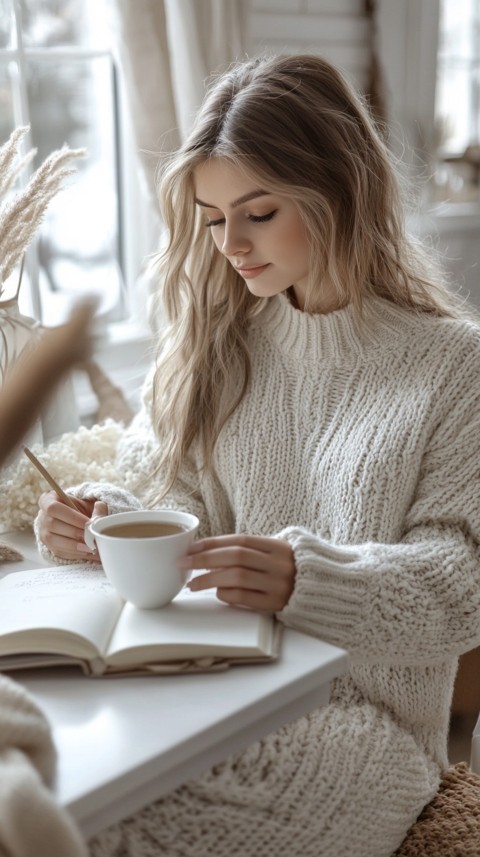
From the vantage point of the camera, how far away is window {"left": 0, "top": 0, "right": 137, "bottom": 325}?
2047 millimetres

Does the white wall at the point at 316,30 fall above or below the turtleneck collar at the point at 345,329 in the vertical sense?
above

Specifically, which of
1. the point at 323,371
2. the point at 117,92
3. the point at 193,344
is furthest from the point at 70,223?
the point at 323,371

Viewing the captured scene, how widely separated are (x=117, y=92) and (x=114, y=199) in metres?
0.24

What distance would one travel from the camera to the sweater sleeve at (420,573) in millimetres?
1024

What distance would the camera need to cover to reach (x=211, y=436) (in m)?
1.46

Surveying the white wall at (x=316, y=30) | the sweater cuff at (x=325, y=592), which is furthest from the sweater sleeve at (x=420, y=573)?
the white wall at (x=316, y=30)

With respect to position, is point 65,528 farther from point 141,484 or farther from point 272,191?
point 272,191

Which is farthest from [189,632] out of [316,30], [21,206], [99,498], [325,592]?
[316,30]

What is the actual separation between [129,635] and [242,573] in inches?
5.3

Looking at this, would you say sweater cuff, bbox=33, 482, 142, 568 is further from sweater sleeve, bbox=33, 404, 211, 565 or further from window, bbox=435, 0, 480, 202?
window, bbox=435, 0, 480, 202

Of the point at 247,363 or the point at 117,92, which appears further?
the point at 117,92

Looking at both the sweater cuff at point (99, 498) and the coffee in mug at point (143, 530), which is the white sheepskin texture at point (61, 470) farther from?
the coffee in mug at point (143, 530)

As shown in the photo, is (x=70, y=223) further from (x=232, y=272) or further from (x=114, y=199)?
(x=232, y=272)

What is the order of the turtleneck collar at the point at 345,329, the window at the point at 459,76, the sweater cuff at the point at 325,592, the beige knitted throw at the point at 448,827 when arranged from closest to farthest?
the sweater cuff at the point at 325,592
the beige knitted throw at the point at 448,827
the turtleneck collar at the point at 345,329
the window at the point at 459,76
